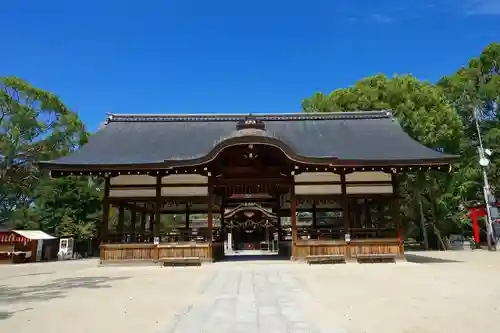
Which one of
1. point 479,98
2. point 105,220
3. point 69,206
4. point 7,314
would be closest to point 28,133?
point 69,206

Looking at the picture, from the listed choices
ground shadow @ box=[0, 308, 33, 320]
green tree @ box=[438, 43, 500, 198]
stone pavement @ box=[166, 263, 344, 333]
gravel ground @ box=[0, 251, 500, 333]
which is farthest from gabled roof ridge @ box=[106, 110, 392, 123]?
ground shadow @ box=[0, 308, 33, 320]

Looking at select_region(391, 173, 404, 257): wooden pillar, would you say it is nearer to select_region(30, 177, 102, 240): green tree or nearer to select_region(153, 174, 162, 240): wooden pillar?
select_region(153, 174, 162, 240): wooden pillar

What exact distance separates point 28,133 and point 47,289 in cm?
1845

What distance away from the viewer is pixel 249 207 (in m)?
26.2

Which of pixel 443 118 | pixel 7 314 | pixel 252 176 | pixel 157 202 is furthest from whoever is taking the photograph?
pixel 443 118

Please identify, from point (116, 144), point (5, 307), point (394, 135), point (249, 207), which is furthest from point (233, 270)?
point (249, 207)

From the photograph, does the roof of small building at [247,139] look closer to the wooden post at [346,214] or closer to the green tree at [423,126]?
the wooden post at [346,214]

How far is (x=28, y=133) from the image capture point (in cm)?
2327

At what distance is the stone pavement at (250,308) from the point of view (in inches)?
175

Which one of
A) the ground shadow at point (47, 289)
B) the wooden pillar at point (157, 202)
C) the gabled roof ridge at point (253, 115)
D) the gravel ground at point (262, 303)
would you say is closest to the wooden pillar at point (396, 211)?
the gravel ground at point (262, 303)

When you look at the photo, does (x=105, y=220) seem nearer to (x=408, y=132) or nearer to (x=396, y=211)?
(x=396, y=211)

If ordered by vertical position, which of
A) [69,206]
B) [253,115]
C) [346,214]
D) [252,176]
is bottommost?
[346,214]

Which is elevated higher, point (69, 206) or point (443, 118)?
point (443, 118)

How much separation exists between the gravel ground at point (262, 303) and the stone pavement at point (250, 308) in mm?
13
